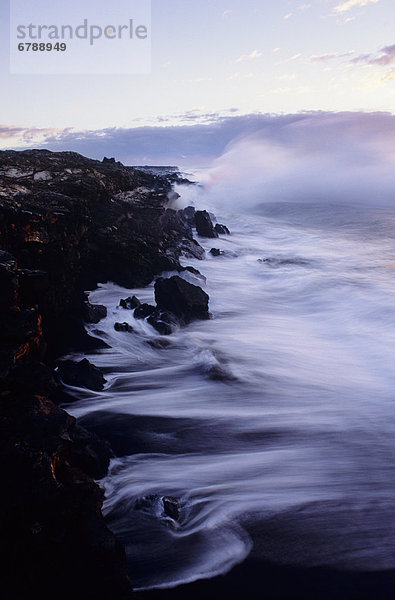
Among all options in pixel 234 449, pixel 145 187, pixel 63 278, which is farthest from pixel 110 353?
pixel 145 187

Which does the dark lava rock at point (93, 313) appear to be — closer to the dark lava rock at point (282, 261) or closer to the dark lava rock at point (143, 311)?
the dark lava rock at point (143, 311)

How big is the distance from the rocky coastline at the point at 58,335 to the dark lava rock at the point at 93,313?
0.10 feet

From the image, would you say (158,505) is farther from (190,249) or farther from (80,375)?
(190,249)

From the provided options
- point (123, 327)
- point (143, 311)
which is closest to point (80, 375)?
point (123, 327)

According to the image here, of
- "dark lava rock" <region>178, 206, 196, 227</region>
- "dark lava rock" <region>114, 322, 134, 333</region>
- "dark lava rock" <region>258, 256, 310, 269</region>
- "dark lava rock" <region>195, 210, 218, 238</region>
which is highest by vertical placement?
"dark lava rock" <region>178, 206, 196, 227</region>

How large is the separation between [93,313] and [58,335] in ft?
5.00

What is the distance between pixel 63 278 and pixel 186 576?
6.22 m

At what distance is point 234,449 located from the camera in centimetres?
616

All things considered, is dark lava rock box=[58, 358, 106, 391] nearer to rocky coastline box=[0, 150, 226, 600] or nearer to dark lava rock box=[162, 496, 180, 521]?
rocky coastline box=[0, 150, 226, 600]

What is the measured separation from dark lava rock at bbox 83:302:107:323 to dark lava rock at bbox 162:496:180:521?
551cm

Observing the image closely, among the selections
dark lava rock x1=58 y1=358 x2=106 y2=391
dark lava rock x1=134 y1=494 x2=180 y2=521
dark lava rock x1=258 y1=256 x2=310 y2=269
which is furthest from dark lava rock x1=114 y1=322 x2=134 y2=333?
dark lava rock x1=258 y1=256 x2=310 y2=269

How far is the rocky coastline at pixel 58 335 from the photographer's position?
10.9ft

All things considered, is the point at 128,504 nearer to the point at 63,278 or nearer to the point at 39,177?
the point at 63,278

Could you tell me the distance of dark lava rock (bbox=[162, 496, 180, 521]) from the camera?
4.69 m
